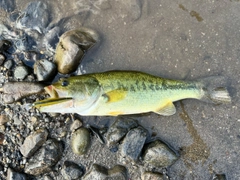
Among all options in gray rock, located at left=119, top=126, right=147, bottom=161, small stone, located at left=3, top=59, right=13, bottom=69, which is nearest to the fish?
gray rock, located at left=119, top=126, right=147, bottom=161

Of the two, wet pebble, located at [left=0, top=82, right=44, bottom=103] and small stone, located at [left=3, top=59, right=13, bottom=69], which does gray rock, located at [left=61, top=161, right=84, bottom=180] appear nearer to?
wet pebble, located at [left=0, top=82, right=44, bottom=103]

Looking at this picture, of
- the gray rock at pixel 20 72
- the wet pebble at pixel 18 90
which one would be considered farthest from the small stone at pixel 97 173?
the gray rock at pixel 20 72

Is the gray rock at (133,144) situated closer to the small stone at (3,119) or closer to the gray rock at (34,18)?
the small stone at (3,119)

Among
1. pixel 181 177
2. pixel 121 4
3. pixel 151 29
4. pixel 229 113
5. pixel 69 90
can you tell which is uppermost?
pixel 121 4

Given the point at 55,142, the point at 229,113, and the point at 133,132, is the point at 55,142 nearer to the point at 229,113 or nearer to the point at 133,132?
the point at 133,132

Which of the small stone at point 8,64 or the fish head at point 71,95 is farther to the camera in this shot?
the small stone at point 8,64

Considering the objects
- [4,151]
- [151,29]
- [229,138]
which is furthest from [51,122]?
[229,138]
